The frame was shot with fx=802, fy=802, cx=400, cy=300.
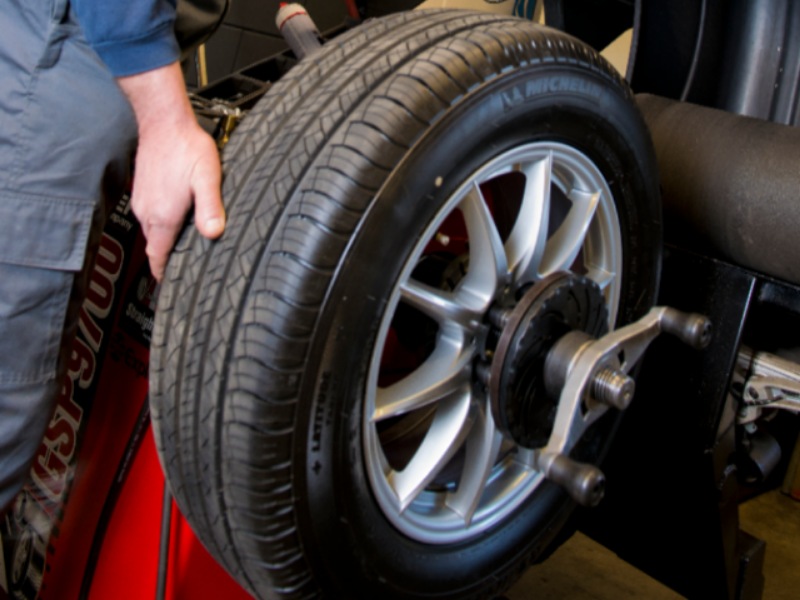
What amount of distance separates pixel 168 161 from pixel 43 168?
197 millimetres

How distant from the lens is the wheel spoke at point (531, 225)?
39.7 inches

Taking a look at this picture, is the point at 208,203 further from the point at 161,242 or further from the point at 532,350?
the point at 532,350

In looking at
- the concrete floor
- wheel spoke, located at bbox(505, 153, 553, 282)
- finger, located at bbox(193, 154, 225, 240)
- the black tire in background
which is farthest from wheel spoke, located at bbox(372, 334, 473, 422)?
the concrete floor

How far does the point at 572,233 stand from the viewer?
3.58 ft

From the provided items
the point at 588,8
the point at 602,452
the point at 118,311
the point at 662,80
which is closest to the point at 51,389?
the point at 118,311

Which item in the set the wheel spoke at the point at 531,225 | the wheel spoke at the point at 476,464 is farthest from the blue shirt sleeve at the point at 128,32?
the wheel spoke at the point at 476,464

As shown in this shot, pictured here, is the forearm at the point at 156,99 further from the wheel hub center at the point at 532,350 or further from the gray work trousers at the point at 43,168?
the wheel hub center at the point at 532,350

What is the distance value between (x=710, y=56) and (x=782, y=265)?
1.84 feet

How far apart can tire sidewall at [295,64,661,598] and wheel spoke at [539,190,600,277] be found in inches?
1.7

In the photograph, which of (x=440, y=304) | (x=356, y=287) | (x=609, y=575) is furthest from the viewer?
(x=609, y=575)

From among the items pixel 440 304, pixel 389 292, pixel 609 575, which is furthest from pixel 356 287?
pixel 609 575

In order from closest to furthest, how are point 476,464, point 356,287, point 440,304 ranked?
point 356,287 < point 440,304 < point 476,464

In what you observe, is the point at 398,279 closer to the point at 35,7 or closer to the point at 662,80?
the point at 35,7

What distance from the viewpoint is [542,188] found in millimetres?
1011
